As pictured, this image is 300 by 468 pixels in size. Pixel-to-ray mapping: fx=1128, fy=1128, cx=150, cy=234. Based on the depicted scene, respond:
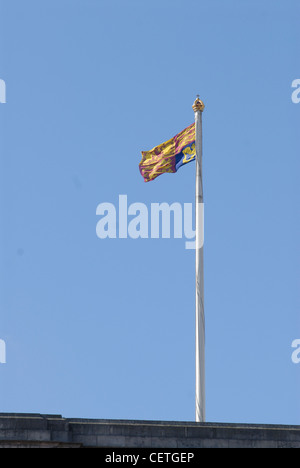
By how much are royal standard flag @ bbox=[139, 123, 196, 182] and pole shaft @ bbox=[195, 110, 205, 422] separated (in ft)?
2.32

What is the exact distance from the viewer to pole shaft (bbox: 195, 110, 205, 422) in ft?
128

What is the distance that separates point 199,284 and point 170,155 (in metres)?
6.12

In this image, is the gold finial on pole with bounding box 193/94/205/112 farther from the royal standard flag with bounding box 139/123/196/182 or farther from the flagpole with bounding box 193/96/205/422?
the royal standard flag with bounding box 139/123/196/182

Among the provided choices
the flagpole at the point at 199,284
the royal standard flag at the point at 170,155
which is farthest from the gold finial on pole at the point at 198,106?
the royal standard flag at the point at 170,155

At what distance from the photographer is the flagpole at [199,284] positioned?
39.1 metres

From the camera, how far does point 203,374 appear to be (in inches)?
1559

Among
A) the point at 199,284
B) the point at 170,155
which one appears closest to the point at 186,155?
the point at 170,155

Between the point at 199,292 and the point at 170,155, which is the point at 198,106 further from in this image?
the point at 199,292

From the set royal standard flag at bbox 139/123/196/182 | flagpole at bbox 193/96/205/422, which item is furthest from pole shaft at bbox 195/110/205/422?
royal standard flag at bbox 139/123/196/182

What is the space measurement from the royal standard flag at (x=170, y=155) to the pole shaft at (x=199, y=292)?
0.71 meters

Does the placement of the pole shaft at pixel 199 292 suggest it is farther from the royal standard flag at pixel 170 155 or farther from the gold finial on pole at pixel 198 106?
the royal standard flag at pixel 170 155
